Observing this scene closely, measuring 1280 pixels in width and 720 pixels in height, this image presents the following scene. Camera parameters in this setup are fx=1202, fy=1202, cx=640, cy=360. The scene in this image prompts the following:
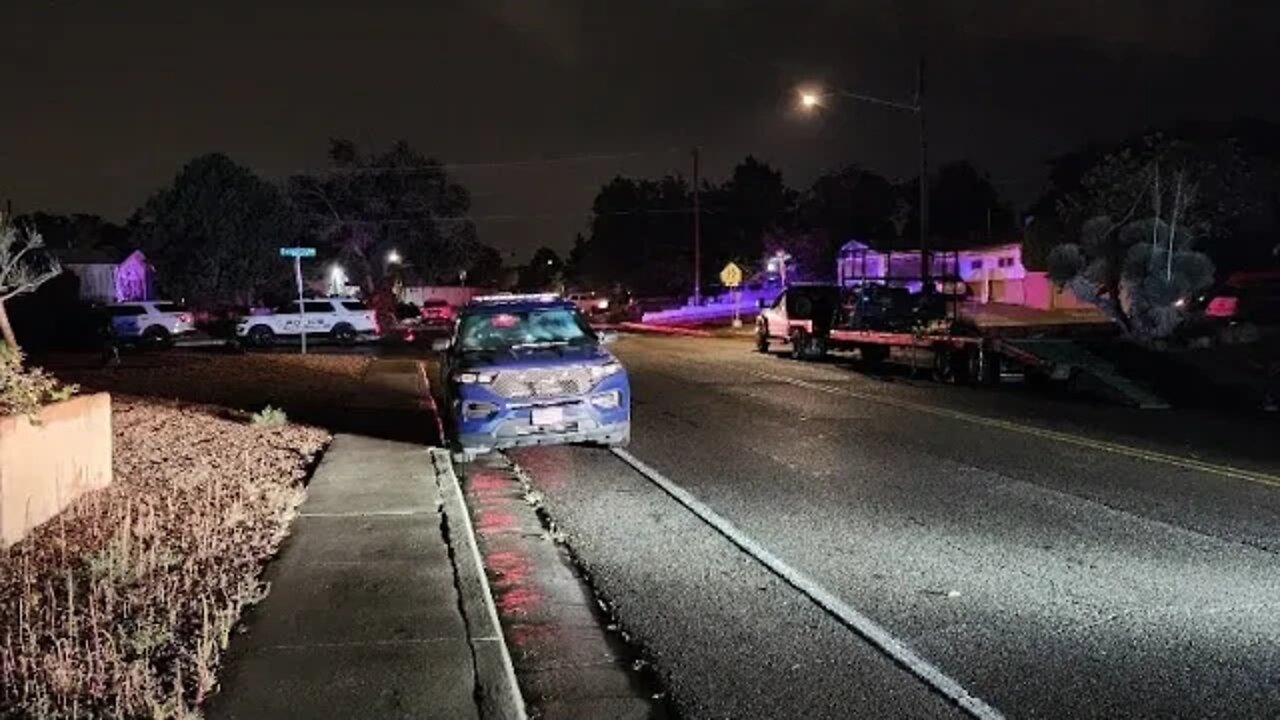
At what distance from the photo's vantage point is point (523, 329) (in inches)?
548

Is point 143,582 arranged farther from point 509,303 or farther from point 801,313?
point 801,313

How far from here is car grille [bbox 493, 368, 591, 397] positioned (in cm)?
1234

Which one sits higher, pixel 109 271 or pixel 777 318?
pixel 109 271

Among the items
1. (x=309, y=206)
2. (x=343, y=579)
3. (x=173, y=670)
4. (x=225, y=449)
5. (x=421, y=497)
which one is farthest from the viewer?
(x=309, y=206)

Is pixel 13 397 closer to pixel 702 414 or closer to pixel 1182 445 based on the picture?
pixel 702 414

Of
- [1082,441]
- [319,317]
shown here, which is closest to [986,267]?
[319,317]

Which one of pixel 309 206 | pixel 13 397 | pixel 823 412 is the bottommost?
pixel 823 412

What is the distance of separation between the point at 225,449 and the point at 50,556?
195 inches

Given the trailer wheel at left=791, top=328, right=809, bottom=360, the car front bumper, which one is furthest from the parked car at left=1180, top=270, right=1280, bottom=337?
the car front bumper

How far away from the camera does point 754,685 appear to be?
580cm

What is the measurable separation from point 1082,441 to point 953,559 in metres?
6.44

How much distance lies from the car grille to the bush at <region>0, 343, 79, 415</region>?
4055 mm

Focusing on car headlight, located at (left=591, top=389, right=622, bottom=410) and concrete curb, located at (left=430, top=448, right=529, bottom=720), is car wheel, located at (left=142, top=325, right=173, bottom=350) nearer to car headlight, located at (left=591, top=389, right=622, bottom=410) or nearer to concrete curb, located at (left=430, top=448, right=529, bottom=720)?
car headlight, located at (left=591, top=389, right=622, bottom=410)

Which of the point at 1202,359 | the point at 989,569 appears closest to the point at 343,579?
the point at 989,569
